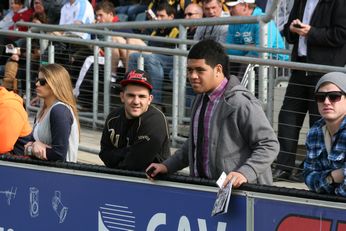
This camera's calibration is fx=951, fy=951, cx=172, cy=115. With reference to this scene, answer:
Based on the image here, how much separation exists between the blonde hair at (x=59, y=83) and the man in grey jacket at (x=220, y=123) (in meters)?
1.71

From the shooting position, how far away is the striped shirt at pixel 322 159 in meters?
5.15

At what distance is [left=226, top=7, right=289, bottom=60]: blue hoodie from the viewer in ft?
32.6

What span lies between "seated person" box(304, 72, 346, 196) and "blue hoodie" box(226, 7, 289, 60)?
4465mm

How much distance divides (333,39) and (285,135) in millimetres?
928

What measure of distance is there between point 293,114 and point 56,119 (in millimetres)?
2166

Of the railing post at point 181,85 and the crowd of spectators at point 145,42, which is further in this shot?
the railing post at point 181,85

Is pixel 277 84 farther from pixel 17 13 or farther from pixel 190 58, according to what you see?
pixel 17 13

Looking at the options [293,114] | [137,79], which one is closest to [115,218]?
[137,79]

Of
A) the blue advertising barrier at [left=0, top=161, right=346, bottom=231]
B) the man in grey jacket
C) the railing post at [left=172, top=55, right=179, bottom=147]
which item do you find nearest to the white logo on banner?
the blue advertising barrier at [left=0, top=161, right=346, bottom=231]

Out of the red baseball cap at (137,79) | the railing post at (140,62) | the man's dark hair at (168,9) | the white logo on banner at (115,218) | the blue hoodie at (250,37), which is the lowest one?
the white logo on banner at (115,218)

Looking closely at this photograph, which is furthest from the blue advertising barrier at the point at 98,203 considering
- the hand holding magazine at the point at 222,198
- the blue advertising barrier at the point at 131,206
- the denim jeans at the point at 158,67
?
the denim jeans at the point at 158,67

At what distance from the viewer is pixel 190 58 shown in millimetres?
5988

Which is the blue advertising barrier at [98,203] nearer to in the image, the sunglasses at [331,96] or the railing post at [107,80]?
the sunglasses at [331,96]

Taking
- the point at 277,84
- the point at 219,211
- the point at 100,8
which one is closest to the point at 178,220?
the point at 219,211
